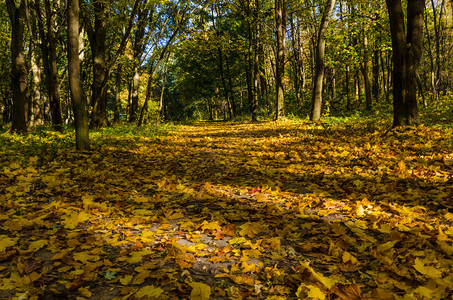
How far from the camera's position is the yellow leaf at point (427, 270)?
1.68 metres

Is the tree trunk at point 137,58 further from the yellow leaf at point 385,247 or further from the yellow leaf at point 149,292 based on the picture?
the yellow leaf at point 385,247

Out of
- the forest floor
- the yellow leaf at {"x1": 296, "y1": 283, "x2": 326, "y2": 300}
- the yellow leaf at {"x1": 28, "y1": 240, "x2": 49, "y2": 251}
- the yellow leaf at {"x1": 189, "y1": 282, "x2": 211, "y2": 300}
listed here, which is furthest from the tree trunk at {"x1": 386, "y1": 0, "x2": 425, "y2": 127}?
the yellow leaf at {"x1": 28, "y1": 240, "x2": 49, "y2": 251}

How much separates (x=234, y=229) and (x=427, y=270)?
1.54 metres

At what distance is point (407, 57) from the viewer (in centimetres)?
661

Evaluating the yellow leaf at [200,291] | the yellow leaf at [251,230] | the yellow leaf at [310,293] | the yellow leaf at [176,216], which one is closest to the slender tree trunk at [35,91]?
the yellow leaf at [176,216]

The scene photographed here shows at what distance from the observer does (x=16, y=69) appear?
808 cm

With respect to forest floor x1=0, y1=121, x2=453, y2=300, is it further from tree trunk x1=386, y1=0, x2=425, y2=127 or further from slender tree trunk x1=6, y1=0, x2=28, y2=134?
slender tree trunk x1=6, y1=0, x2=28, y2=134

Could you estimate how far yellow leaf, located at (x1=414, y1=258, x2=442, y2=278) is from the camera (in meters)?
1.68

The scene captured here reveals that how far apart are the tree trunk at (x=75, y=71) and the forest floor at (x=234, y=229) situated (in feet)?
3.06

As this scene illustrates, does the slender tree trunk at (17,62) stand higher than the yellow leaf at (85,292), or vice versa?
the slender tree trunk at (17,62)

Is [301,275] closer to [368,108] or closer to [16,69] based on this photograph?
[16,69]

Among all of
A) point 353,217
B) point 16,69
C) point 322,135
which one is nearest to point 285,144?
point 322,135

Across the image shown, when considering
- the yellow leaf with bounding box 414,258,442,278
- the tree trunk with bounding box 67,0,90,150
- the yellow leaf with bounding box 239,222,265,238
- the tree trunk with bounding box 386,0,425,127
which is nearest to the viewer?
the yellow leaf with bounding box 414,258,442,278

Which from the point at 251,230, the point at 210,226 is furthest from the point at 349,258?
the point at 210,226
